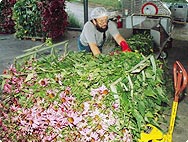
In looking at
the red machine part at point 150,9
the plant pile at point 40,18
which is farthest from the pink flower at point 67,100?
the plant pile at point 40,18

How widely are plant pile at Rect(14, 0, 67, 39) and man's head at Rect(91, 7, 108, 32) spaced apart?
4799 millimetres

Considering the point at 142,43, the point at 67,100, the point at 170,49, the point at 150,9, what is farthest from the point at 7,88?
the point at 170,49

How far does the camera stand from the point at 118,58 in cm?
263

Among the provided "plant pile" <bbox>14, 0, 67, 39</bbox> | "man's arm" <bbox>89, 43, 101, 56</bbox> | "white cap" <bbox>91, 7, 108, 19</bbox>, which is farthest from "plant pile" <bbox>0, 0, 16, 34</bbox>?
"man's arm" <bbox>89, 43, 101, 56</bbox>

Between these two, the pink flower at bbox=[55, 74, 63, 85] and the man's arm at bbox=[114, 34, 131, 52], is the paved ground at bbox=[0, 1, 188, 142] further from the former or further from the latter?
the pink flower at bbox=[55, 74, 63, 85]

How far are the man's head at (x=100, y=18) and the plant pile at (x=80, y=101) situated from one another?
103 centimetres

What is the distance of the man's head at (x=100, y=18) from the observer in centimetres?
337

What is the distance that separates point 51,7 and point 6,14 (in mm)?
2009

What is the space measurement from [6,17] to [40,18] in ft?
5.70

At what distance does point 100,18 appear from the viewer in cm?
342

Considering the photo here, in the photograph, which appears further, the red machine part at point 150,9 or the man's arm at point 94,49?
the red machine part at point 150,9

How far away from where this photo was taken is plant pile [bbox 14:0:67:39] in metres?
8.10

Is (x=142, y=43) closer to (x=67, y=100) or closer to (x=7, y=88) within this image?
(x=7, y=88)

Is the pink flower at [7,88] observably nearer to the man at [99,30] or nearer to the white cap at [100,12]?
the man at [99,30]
